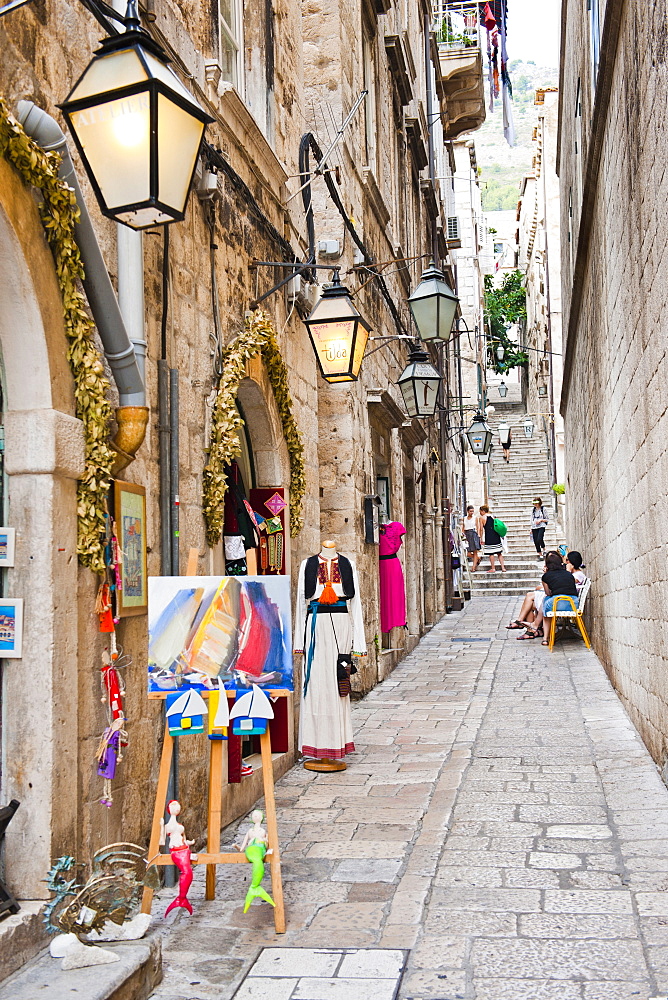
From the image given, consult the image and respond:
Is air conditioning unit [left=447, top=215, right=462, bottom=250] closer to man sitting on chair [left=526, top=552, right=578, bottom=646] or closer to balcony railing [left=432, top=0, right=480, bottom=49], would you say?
balcony railing [left=432, top=0, right=480, bottom=49]

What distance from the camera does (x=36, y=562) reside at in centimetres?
362

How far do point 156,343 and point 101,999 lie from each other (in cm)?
290

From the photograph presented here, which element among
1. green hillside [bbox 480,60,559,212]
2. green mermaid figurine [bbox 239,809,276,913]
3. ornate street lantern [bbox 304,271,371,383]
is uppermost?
green hillside [bbox 480,60,559,212]

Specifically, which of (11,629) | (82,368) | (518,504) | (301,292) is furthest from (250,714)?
(518,504)

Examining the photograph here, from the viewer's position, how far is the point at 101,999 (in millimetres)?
3010

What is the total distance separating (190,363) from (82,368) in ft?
4.96

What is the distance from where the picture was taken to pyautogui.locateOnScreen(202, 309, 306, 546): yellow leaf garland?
18.1ft

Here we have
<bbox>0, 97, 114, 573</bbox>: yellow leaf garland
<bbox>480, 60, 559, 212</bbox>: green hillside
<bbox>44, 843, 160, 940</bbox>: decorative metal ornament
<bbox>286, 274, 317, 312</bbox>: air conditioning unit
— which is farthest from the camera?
<bbox>480, 60, 559, 212</bbox>: green hillside

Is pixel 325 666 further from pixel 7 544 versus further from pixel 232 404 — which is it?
pixel 7 544

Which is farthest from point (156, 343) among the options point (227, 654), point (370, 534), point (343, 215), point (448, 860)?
point (370, 534)

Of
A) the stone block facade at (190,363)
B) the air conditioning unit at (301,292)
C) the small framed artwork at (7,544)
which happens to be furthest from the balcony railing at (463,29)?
the small framed artwork at (7,544)

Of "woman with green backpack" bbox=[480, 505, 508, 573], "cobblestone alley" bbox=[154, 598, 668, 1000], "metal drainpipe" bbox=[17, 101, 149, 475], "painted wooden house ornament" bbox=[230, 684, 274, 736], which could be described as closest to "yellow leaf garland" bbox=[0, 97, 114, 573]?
"metal drainpipe" bbox=[17, 101, 149, 475]

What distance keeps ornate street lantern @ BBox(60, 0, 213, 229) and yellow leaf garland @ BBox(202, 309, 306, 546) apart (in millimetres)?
2263

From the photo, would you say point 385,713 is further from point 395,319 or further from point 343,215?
point 395,319
